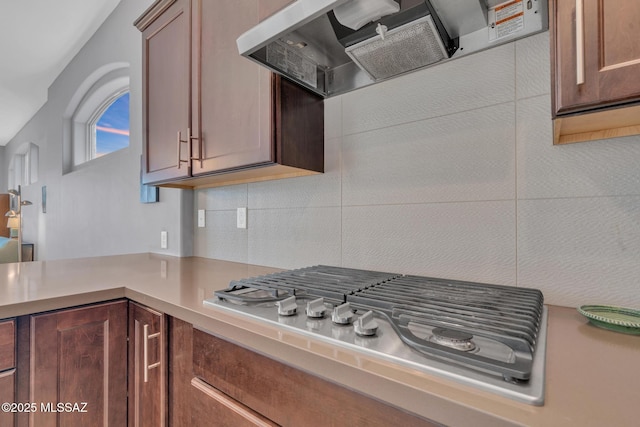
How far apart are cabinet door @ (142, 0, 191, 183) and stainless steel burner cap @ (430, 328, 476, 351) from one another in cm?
129

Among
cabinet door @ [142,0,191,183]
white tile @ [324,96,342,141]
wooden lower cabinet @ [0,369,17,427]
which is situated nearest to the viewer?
wooden lower cabinet @ [0,369,17,427]

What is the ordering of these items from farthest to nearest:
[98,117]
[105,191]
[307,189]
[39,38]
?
[98,117] → [39,38] → [105,191] → [307,189]

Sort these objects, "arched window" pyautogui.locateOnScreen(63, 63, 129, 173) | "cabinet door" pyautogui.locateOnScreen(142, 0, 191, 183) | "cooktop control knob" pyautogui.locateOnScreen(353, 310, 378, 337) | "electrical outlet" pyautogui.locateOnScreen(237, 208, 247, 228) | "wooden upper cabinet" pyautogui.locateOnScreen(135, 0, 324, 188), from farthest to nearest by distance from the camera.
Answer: "arched window" pyautogui.locateOnScreen(63, 63, 129, 173)
"electrical outlet" pyautogui.locateOnScreen(237, 208, 247, 228)
"cabinet door" pyautogui.locateOnScreen(142, 0, 191, 183)
"wooden upper cabinet" pyautogui.locateOnScreen(135, 0, 324, 188)
"cooktop control knob" pyautogui.locateOnScreen(353, 310, 378, 337)

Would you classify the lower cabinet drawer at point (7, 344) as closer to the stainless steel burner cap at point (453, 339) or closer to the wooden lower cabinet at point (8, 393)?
the wooden lower cabinet at point (8, 393)

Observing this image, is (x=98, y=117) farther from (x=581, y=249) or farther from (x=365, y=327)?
(x=581, y=249)

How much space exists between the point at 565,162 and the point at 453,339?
0.66 meters

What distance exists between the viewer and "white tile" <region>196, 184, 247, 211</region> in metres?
1.71

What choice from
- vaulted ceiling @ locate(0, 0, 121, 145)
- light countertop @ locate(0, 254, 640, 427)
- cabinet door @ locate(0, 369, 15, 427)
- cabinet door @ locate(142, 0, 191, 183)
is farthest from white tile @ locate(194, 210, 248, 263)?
vaulted ceiling @ locate(0, 0, 121, 145)

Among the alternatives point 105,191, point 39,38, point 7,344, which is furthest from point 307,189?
point 39,38

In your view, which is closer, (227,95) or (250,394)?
(250,394)

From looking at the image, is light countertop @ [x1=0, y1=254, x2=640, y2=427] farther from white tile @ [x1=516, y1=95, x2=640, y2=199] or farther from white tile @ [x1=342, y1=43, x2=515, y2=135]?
white tile @ [x1=342, y1=43, x2=515, y2=135]

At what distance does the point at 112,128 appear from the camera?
339 cm

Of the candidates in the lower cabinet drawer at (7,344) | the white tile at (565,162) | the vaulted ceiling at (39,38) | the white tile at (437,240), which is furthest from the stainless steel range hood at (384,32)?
the vaulted ceiling at (39,38)

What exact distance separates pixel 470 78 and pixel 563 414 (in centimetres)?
94
